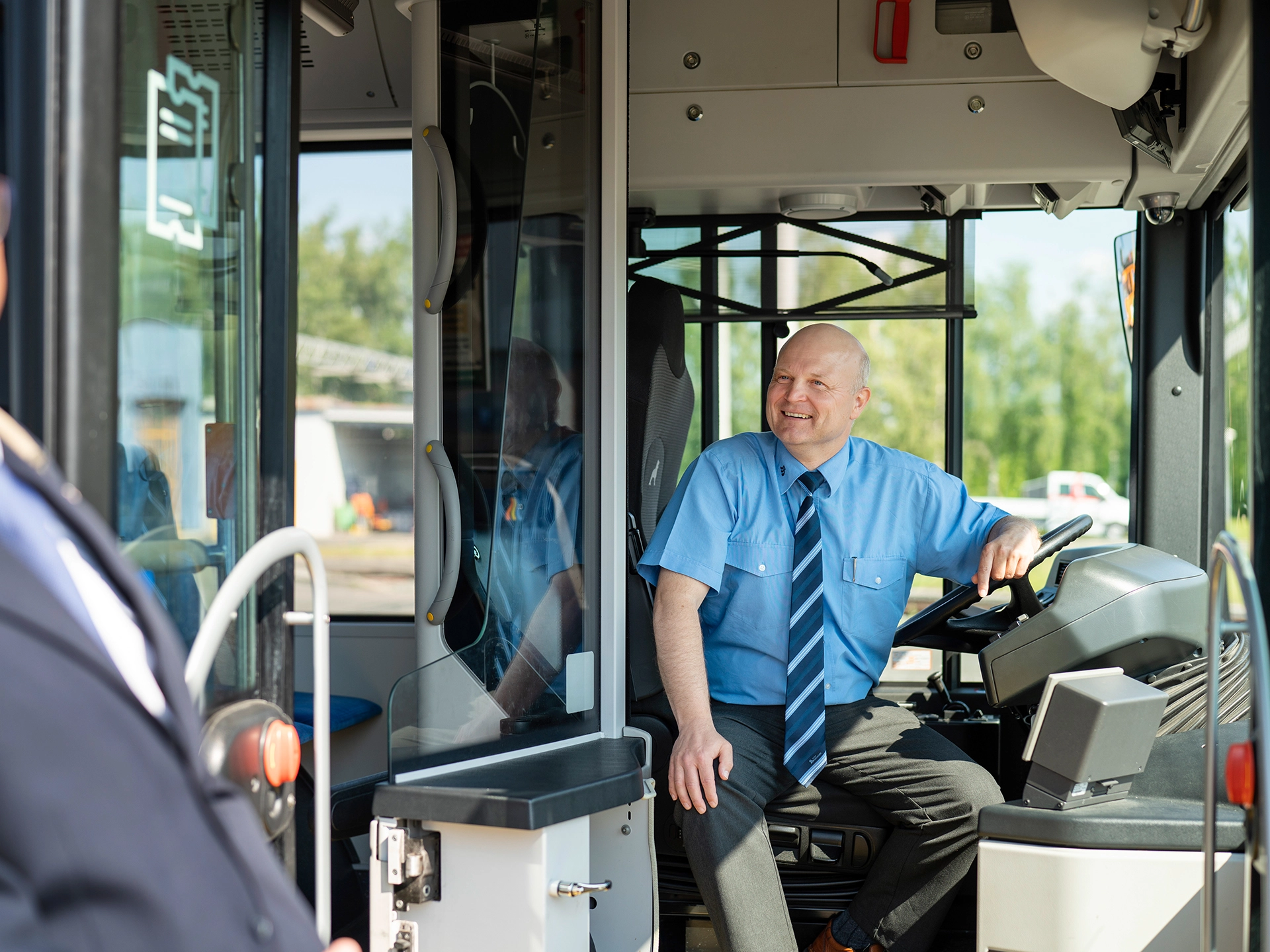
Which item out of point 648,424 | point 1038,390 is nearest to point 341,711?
point 648,424

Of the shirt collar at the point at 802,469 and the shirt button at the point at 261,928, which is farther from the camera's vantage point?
the shirt collar at the point at 802,469

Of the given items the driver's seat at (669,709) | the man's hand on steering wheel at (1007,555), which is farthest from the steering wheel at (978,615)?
the driver's seat at (669,709)

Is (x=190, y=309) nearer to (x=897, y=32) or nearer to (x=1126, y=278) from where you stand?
(x=897, y=32)

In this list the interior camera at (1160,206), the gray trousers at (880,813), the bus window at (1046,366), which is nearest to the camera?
the gray trousers at (880,813)

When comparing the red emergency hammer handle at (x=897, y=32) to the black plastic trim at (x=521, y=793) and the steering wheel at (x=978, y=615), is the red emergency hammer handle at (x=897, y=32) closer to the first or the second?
the steering wheel at (x=978, y=615)

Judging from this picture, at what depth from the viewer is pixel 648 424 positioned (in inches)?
112

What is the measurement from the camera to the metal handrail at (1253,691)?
1.22 m

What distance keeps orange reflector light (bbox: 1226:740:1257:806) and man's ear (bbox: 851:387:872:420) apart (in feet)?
5.18

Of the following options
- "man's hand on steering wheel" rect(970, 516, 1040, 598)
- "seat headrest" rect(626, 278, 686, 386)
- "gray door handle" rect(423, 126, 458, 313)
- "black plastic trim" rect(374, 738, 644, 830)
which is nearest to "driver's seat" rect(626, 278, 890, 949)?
"seat headrest" rect(626, 278, 686, 386)

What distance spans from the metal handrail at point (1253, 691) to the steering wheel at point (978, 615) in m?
0.94

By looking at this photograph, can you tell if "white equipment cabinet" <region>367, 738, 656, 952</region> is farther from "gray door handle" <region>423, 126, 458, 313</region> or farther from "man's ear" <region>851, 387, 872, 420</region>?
"man's ear" <region>851, 387, 872, 420</region>

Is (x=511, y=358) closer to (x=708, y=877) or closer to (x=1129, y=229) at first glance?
(x=708, y=877)

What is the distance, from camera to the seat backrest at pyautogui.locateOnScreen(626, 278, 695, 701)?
9.21 ft

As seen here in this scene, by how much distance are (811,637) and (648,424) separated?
0.65 metres
